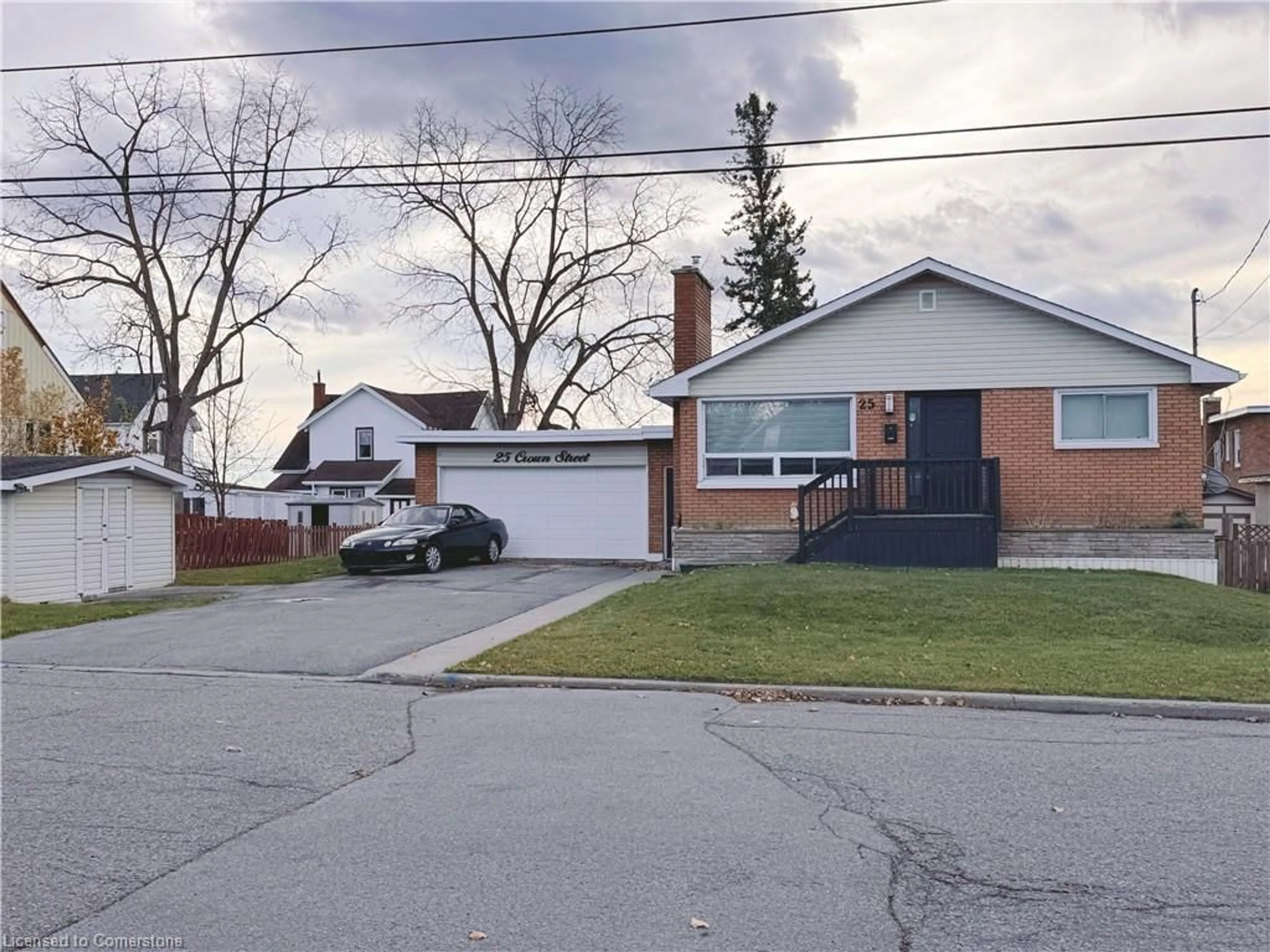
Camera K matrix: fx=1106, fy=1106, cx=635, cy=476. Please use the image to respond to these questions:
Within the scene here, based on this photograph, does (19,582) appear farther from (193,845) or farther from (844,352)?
(193,845)

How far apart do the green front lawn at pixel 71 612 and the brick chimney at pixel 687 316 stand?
9856 millimetres

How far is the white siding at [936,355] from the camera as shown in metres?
18.4

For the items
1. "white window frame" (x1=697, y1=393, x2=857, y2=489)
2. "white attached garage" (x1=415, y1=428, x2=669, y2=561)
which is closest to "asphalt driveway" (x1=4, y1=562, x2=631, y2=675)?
"white window frame" (x1=697, y1=393, x2=857, y2=489)

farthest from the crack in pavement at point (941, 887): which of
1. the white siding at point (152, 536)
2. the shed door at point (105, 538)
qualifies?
the white siding at point (152, 536)

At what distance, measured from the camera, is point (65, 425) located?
3356 centimetres

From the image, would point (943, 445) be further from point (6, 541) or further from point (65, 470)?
point (6, 541)

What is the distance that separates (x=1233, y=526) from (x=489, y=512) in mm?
15596

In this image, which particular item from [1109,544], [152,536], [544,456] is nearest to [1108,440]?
[1109,544]

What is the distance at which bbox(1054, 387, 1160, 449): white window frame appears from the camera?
1827 cm

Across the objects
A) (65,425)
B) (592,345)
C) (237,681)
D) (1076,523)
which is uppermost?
(592,345)

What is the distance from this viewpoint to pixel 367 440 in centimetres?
5241

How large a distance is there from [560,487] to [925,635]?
14750 mm

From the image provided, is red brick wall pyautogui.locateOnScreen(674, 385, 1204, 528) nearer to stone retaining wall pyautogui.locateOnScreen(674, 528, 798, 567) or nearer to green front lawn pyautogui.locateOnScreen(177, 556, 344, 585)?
stone retaining wall pyautogui.locateOnScreen(674, 528, 798, 567)

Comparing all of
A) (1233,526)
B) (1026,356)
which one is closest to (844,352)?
(1026,356)
